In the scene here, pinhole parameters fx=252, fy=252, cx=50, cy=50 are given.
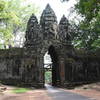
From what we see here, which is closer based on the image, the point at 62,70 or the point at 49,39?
the point at 62,70

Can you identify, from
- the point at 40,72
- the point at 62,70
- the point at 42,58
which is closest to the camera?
the point at 40,72

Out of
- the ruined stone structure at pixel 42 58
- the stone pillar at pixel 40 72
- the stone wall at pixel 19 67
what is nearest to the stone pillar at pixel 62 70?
the ruined stone structure at pixel 42 58

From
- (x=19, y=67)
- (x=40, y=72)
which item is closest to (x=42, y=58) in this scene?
(x=40, y=72)

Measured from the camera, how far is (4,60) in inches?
1043

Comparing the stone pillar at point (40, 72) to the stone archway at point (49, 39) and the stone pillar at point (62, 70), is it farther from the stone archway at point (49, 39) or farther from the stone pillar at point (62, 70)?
the stone pillar at point (62, 70)

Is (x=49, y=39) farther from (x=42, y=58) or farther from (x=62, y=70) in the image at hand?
(x=62, y=70)

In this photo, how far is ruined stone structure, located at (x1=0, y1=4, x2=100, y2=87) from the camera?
26.0 metres

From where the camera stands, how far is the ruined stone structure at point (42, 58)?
26000mm

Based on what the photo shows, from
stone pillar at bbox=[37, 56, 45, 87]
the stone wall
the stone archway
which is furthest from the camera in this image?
the stone archway

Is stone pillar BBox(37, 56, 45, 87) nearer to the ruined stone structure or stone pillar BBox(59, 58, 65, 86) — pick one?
the ruined stone structure

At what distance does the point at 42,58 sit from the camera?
85.5ft

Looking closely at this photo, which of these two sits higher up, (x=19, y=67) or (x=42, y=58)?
(x=42, y=58)

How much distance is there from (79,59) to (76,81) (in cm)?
247

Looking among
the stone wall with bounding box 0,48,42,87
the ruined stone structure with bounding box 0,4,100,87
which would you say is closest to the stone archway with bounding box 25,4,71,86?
the ruined stone structure with bounding box 0,4,100,87
